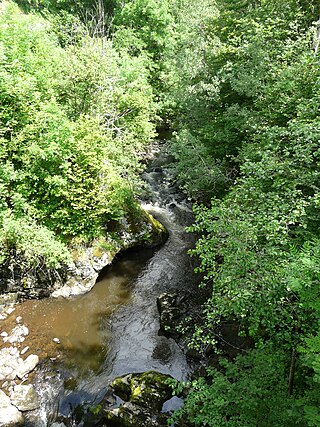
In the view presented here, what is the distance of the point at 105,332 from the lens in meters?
9.25

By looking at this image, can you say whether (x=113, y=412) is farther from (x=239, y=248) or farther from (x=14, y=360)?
(x=239, y=248)

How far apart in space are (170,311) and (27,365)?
421 centimetres

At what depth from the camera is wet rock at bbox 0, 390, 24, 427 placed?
6.68 meters

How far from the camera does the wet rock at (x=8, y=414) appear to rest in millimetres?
6684

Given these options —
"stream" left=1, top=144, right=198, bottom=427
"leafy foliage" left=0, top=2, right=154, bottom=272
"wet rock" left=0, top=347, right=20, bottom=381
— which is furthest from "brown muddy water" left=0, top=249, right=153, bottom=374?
"leafy foliage" left=0, top=2, right=154, bottom=272

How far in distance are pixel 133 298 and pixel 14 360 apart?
3972 mm

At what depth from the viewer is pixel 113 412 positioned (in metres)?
6.66

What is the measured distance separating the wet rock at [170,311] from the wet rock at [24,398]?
3.75 m

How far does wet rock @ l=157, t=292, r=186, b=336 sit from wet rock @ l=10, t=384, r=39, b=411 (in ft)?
12.3

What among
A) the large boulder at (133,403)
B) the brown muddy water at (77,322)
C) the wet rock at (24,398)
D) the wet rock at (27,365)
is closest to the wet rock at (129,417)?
the large boulder at (133,403)

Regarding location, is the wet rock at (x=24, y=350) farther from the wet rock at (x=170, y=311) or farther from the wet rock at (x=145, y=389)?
the wet rock at (x=170, y=311)

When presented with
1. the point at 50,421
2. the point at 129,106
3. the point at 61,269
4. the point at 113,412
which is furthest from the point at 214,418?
the point at 129,106

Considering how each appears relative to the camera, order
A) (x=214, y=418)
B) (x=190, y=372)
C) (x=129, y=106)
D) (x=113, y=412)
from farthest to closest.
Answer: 1. (x=129, y=106)
2. (x=190, y=372)
3. (x=113, y=412)
4. (x=214, y=418)

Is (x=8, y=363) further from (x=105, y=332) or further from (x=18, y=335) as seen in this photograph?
(x=105, y=332)
